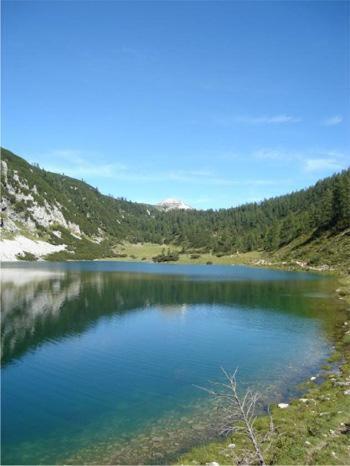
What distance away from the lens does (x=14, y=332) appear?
53.7 m

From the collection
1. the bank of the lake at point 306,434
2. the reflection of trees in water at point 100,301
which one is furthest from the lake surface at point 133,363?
the bank of the lake at point 306,434

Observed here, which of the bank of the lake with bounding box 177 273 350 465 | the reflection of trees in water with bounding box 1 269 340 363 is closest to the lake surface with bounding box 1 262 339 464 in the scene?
the reflection of trees in water with bounding box 1 269 340 363

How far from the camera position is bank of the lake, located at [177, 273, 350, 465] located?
19.4 m

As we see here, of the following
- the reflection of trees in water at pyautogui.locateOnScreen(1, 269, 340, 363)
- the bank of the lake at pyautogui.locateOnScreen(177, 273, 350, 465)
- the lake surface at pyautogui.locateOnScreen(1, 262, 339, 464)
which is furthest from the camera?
the reflection of trees in water at pyautogui.locateOnScreen(1, 269, 340, 363)

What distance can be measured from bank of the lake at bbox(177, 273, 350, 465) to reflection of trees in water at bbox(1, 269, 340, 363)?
28.4 meters

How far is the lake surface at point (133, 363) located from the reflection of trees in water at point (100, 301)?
1.21 ft

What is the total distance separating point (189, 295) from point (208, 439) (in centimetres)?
7200

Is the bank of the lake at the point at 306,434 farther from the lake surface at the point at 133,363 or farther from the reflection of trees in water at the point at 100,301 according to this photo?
the reflection of trees in water at the point at 100,301

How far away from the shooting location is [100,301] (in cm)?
8525

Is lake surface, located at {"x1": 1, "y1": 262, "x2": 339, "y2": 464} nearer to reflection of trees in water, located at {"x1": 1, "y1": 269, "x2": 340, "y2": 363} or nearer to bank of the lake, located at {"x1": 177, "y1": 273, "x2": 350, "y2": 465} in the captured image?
reflection of trees in water, located at {"x1": 1, "y1": 269, "x2": 340, "y2": 363}

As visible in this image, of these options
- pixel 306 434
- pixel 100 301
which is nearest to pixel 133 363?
pixel 306 434

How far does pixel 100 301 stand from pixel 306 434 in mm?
67422

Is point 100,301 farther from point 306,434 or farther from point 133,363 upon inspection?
point 306,434

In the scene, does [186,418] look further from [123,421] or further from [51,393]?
[51,393]
